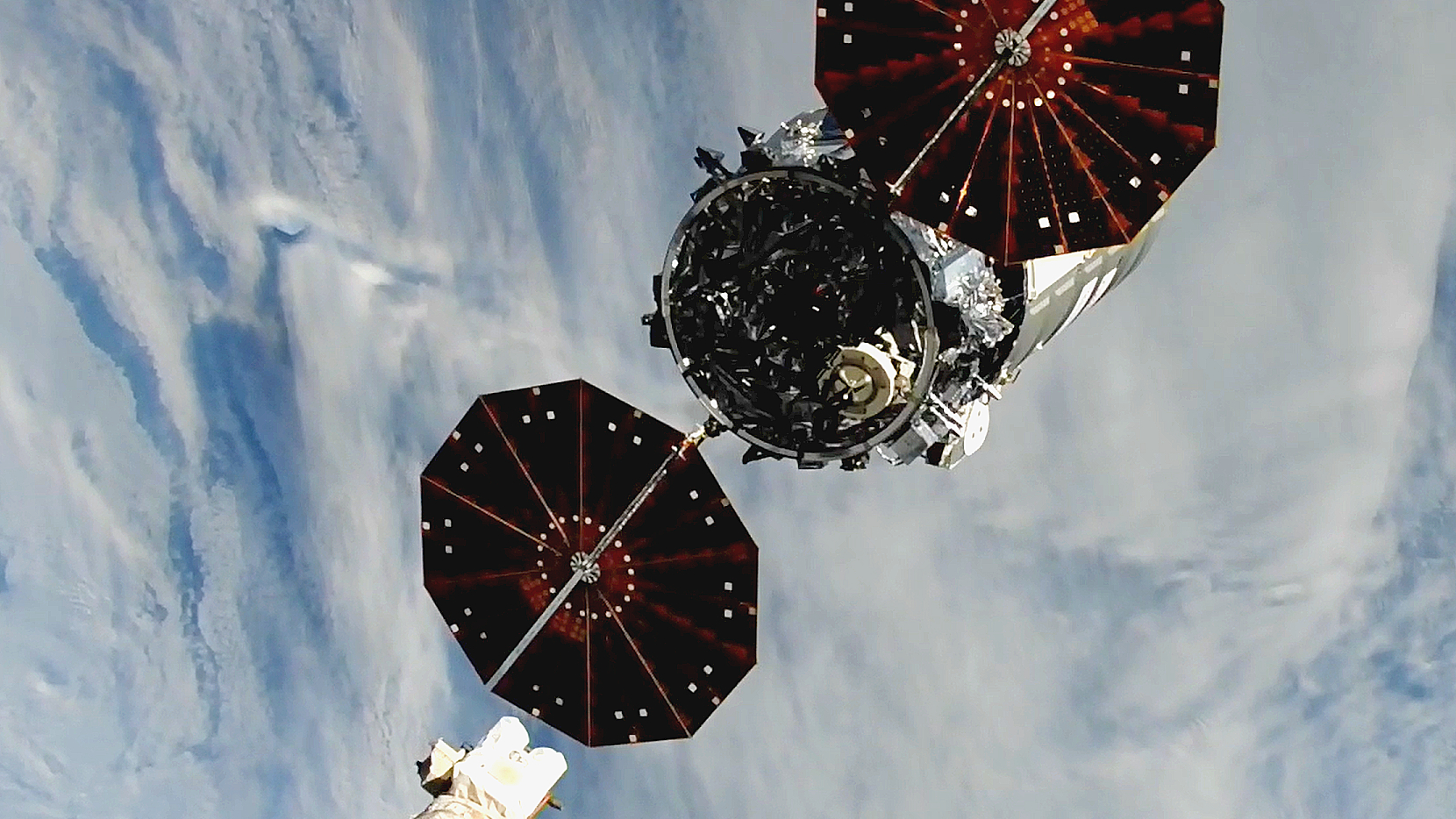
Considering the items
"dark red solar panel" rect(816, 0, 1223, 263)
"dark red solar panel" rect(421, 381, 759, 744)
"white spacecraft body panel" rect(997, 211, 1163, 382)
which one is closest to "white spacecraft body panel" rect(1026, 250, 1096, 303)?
"white spacecraft body panel" rect(997, 211, 1163, 382)

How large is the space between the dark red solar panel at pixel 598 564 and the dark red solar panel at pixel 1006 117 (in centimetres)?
738

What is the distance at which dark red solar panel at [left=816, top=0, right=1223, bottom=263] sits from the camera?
21.3 metres

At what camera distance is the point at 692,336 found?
23.5 metres

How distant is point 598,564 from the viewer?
25.9 meters

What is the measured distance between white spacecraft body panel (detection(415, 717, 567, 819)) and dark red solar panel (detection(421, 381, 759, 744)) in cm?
384

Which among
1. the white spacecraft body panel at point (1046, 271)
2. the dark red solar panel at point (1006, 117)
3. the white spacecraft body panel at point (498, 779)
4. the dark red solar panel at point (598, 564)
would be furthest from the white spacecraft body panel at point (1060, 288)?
the white spacecraft body panel at point (498, 779)

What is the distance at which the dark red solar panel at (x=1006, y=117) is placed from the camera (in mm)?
21266

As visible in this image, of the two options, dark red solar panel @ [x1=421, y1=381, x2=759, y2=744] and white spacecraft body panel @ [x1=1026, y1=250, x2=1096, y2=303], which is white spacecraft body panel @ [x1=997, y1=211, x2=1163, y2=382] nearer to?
white spacecraft body panel @ [x1=1026, y1=250, x2=1096, y2=303]

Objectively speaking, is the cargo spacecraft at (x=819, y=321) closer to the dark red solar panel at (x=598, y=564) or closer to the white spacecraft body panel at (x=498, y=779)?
the dark red solar panel at (x=598, y=564)

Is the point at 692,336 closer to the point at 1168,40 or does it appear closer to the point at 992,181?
the point at 992,181

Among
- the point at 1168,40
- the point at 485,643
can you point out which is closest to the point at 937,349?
the point at 1168,40

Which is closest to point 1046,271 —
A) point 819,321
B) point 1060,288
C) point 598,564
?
point 1060,288

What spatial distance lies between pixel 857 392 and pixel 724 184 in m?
4.66

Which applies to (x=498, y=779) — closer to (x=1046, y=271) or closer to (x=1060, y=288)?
(x=1046, y=271)
